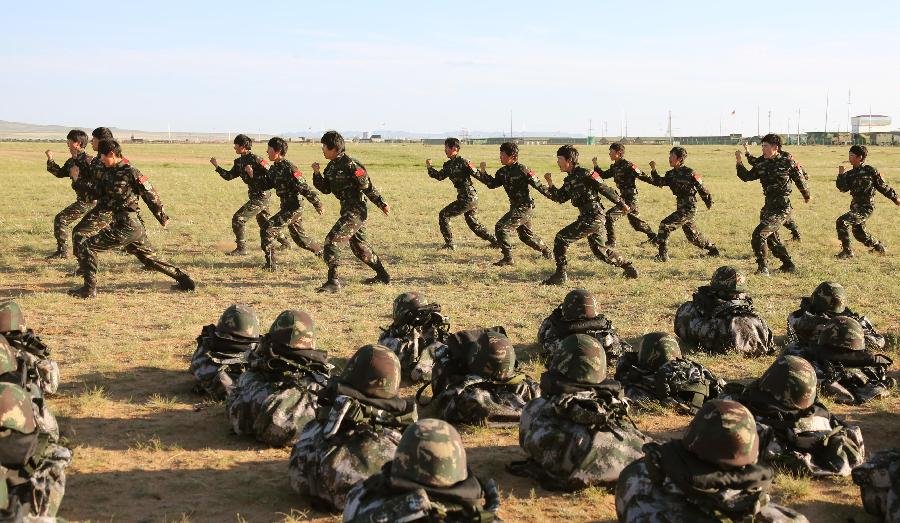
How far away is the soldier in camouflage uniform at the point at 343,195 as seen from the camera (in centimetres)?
1450

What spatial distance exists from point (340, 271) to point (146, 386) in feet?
25.5

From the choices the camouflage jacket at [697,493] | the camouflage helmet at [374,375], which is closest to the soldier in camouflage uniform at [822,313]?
the camouflage jacket at [697,493]

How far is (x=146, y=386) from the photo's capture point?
9.55 m

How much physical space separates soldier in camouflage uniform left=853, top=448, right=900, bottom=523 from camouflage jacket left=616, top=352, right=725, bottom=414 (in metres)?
2.15

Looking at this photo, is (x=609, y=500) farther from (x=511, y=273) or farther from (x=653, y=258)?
(x=653, y=258)

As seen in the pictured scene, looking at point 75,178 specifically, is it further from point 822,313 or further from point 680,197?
point 822,313

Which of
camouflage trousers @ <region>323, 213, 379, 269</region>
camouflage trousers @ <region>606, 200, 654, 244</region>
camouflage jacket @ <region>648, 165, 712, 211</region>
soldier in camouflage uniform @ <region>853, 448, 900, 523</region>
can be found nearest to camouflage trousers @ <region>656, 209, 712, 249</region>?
camouflage jacket @ <region>648, 165, 712, 211</region>

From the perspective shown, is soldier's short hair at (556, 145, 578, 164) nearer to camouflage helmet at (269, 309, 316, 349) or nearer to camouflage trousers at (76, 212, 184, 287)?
camouflage trousers at (76, 212, 184, 287)

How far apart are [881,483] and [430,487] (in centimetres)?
351

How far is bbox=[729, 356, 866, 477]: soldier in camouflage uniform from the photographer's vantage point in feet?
22.4

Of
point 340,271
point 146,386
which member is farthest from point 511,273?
point 146,386

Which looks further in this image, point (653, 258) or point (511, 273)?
point (653, 258)

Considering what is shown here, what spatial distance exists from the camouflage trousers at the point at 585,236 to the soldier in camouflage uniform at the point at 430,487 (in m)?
10.7

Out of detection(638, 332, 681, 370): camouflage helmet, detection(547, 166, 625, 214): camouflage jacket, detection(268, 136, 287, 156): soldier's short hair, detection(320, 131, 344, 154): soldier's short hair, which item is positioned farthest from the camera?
detection(268, 136, 287, 156): soldier's short hair
